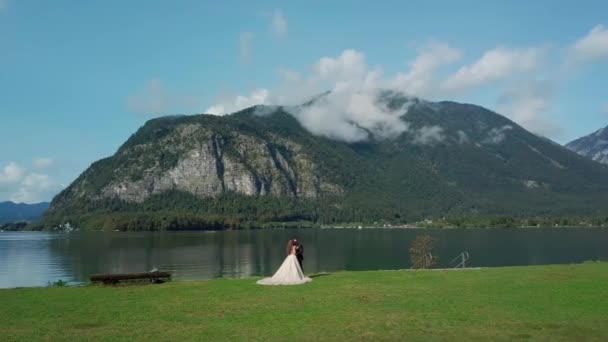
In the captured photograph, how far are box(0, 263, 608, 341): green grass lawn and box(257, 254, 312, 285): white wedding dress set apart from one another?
66cm

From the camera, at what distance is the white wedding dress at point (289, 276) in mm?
26641

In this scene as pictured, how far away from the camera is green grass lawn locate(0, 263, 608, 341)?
15.8 m

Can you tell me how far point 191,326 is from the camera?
55.6ft

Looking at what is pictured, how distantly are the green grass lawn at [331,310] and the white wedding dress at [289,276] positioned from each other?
664 millimetres

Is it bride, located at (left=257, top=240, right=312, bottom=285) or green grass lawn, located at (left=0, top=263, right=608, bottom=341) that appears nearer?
green grass lawn, located at (left=0, top=263, right=608, bottom=341)

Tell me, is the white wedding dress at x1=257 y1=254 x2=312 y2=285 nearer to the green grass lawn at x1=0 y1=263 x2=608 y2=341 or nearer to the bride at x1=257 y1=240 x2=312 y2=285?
the bride at x1=257 y1=240 x2=312 y2=285

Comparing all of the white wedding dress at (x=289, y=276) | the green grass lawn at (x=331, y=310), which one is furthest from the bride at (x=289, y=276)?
the green grass lawn at (x=331, y=310)

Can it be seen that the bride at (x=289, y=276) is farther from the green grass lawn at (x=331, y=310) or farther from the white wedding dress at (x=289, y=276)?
the green grass lawn at (x=331, y=310)

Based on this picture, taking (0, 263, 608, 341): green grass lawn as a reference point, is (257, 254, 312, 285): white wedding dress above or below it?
above

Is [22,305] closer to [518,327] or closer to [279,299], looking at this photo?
[279,299]

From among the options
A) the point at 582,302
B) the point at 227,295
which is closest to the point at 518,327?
the point at 582,302

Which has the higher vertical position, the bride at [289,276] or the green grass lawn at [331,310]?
the bride at [289,276]

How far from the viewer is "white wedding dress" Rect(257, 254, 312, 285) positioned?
1049 inches

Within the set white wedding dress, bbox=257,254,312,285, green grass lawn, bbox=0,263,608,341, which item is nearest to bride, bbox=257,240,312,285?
white wedding dress, bbox=257,254,312,285
